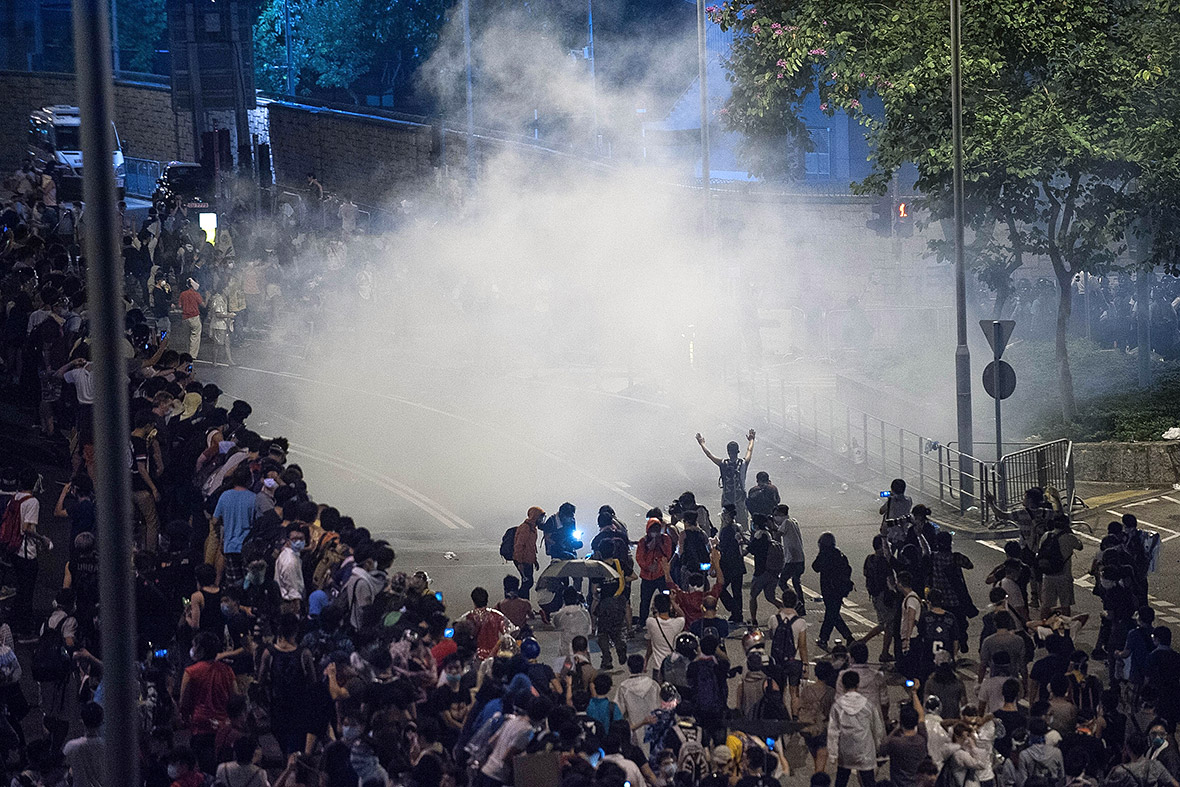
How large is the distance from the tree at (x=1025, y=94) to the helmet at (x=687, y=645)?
46.8 feet

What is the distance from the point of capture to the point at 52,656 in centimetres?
1111

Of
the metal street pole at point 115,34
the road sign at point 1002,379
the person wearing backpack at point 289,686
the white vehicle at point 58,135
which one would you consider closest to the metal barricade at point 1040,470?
the road sign at point 1002,379

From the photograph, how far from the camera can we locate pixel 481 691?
9.81 metres

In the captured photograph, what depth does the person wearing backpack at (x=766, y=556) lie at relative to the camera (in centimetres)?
1483

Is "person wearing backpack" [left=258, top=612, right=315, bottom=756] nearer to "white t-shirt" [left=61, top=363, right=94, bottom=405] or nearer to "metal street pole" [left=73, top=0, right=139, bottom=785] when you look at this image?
"metal street pole" [left=73, top=0, right=139, bottom=785]

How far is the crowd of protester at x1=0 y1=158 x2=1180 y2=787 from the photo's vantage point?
30.6ft

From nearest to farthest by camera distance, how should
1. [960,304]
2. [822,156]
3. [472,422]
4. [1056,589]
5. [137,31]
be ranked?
[1056,589] → [960,304] → [472,422] → [822,156] → [137,31]

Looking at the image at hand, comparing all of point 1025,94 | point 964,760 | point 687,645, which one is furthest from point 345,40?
point 964,760

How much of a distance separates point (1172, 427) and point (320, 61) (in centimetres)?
4184

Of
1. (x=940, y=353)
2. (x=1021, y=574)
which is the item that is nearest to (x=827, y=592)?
(x=1021, y=574)

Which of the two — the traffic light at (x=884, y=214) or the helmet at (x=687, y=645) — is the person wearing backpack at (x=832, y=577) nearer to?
the helmet at (x=687, y=645)

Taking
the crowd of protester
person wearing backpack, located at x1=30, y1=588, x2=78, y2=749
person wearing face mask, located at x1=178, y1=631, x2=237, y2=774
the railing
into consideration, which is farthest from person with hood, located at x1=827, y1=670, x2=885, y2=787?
the railing

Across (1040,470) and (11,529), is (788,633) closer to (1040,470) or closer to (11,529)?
(11,529)

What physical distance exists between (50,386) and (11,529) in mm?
3397
